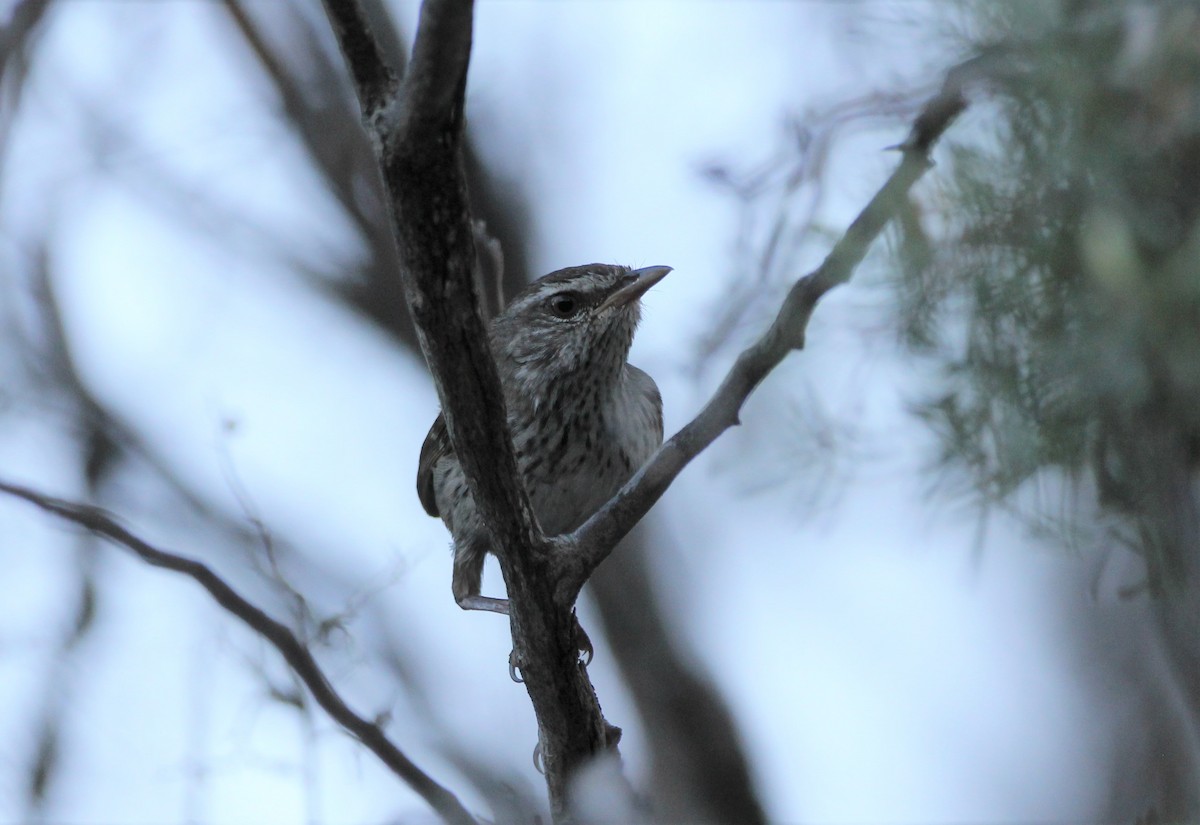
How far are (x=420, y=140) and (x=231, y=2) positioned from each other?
6.89 m

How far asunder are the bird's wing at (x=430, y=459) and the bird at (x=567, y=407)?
14mm

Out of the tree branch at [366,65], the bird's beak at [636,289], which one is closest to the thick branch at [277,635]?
the tree branch at [366,65]

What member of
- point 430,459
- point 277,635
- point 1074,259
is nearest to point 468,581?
point 430,459

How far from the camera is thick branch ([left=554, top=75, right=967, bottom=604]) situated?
2598mm

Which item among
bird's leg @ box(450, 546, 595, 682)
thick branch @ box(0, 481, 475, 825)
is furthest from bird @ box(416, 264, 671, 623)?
thick branch @ box(0, 481, 475, 825)

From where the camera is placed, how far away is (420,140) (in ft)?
8.48

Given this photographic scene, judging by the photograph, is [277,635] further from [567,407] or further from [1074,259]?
[1074,259]

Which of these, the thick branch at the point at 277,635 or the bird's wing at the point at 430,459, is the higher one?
the bird's wing at the point at 430,459

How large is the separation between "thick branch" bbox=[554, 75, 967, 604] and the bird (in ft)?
4.75

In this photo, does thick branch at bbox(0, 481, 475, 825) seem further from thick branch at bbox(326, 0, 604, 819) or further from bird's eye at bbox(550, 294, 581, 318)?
bird's eye at bbox(550, 294, 581, 318)

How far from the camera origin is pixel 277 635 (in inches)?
146

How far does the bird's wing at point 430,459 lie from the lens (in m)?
5.56

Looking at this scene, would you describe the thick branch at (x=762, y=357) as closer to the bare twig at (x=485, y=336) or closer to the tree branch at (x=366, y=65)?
the bare twig at (x=485, y=336)

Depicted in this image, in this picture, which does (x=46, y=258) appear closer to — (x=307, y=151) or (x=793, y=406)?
(x=307, y=151)
